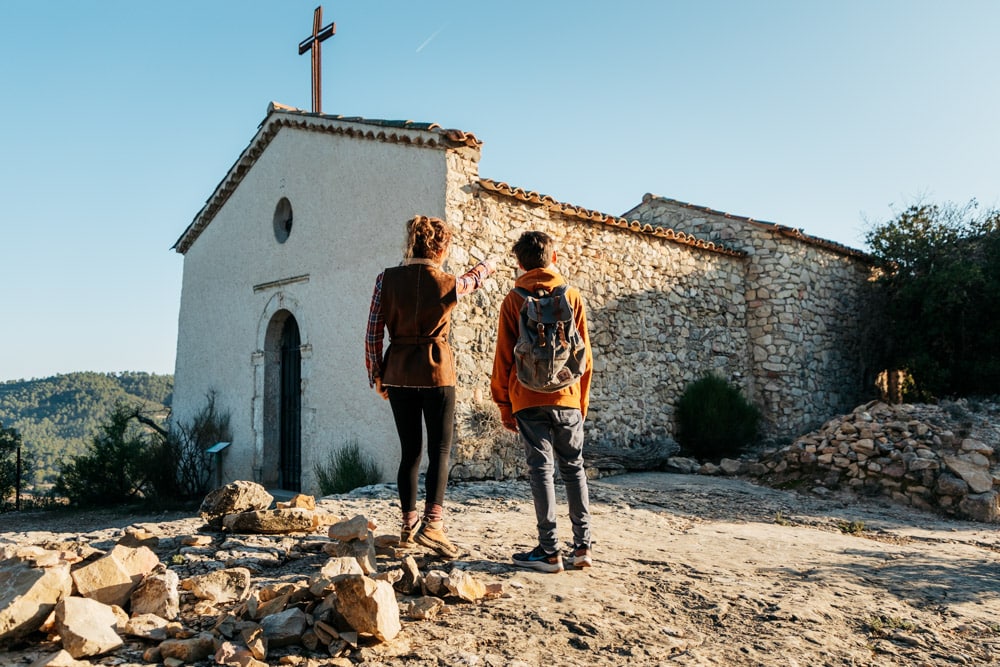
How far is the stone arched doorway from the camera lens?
30.4 ft

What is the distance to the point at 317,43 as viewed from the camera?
32.7 feet

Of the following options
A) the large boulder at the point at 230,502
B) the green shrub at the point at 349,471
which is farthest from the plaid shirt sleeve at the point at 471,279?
the green shrub at the point at 349,471

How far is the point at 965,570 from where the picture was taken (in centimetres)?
439

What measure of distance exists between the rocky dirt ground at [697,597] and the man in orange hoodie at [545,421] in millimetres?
170

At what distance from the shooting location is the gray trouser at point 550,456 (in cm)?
345

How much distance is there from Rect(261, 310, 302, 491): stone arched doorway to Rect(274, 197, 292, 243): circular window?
3.72 ft

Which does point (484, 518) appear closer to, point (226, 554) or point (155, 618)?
point (226, 554)

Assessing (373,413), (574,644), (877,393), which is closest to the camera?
(574,644)

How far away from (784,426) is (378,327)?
8812 millimetres

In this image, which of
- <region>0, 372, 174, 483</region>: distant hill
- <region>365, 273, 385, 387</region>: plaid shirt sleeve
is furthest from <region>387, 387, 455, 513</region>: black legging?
<region>0, 372, 174, 483</region>: distant hill

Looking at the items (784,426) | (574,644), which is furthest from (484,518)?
(784,426)

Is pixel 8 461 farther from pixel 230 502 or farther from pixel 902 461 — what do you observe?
pixel 902 461

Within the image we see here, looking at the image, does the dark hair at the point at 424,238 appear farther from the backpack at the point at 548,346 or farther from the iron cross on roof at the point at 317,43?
the iron cross on roof at the point at 317,43

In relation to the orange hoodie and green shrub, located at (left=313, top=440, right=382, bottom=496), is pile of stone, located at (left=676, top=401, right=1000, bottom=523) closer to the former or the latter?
green shrub, located at (left=313, top=440, right=382, bottom=496)
